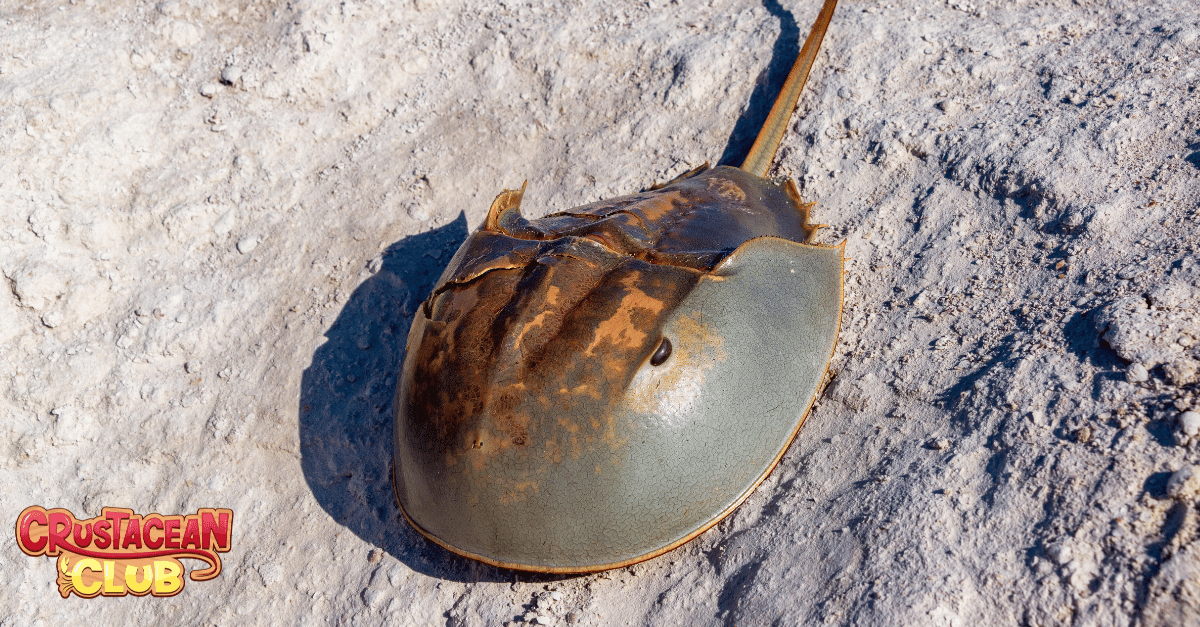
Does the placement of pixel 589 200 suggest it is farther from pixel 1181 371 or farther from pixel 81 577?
pixel 81 577

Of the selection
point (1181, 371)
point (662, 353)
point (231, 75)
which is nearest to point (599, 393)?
point (662, 353)

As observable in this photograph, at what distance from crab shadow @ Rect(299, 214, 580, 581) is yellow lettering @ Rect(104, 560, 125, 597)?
0.73 m

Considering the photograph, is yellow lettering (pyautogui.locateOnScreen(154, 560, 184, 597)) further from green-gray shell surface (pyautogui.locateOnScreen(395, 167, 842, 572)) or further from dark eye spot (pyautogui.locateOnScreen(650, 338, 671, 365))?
dark eye spot (pyautogui.locateOnScreen(650, 338, 671, 365))

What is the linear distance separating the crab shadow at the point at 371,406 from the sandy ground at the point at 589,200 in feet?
0.04

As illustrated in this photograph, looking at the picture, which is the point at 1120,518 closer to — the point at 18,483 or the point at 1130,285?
the point at 1130,285

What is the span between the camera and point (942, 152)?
2701 millimetres

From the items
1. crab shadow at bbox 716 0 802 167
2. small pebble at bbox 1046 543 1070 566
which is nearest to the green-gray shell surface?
small pebble at bbox 1046 543 1070 566

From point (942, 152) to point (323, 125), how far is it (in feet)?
9.06

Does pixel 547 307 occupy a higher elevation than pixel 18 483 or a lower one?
higher

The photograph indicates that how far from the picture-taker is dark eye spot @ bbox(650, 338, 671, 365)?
1755mm

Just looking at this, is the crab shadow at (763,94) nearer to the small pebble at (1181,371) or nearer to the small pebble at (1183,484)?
the small pebble at (1181,371)

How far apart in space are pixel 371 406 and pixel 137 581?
994 millimetres

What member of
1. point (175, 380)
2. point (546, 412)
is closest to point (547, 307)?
point (546, 412)

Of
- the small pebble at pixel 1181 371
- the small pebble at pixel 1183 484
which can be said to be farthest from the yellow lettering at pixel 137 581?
the small pebble at pixel 1181 371
